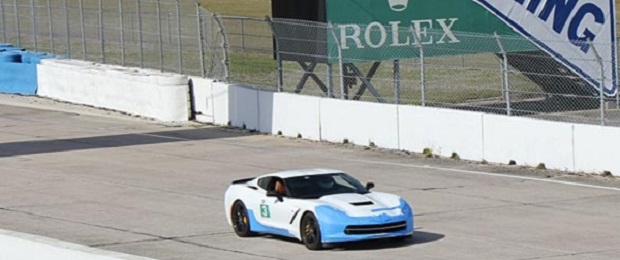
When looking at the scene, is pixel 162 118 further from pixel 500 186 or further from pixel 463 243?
pixel 463 243

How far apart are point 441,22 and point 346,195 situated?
16714 mm

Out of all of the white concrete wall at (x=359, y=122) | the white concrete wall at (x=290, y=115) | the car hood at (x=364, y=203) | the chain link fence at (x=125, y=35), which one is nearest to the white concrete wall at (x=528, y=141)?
the white concrete wall at (x=359, y=122)

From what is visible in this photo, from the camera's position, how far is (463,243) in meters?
16.5

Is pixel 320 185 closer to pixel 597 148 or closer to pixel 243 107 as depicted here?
pixel 597 148

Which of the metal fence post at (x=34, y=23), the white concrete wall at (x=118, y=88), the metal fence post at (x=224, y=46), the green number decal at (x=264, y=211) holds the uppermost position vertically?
the metal fence post at (x=34, y=23)

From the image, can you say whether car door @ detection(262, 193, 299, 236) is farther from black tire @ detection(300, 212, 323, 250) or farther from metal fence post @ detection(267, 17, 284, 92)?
metal fence post @ detection(267, 17, 284, 92)

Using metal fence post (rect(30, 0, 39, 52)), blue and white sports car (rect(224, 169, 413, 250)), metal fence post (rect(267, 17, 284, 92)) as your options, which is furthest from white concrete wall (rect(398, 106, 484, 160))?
metal fence post (rect(30, 0, 39, 52))

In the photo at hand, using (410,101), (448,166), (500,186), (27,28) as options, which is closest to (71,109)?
(27,28)

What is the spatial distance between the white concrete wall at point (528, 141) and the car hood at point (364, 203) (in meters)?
7.38

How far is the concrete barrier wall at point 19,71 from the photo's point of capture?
38.3m

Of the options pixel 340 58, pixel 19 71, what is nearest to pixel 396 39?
pixel 340 58

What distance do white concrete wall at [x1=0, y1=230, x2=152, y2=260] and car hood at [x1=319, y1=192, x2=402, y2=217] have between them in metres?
3.75

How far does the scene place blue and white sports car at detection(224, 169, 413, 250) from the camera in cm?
1592

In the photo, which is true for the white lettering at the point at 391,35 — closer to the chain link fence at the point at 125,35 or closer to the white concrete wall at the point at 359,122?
the white concrete wall at the point at 359,122
